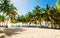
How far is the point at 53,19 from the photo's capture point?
5000 centimetres

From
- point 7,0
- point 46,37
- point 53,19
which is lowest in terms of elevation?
point 46,37

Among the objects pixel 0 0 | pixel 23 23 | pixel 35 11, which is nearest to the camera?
pixel 0 0

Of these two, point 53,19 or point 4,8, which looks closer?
point 4,8

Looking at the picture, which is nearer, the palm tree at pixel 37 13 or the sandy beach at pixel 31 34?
the sandy beach at pixel 31 34

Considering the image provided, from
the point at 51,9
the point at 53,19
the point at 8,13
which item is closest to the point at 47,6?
the point at 51,9

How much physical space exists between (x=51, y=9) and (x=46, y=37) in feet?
94.7

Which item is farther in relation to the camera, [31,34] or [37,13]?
[37,13]

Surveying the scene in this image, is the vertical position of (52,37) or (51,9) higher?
(51,9)

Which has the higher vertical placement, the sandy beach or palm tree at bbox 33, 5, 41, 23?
palm tree at bbox 33, 5, 41, 23

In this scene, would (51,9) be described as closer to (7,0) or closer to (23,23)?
(7,0)

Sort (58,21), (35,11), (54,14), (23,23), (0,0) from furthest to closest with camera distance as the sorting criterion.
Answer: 1. (23,23)
2. (35,11)
3. (58,21)
4. (54,14)
5. (0,0)

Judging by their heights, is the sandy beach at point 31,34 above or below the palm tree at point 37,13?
below

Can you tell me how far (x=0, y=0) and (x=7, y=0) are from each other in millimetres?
2749

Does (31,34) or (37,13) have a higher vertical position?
(37,13)
